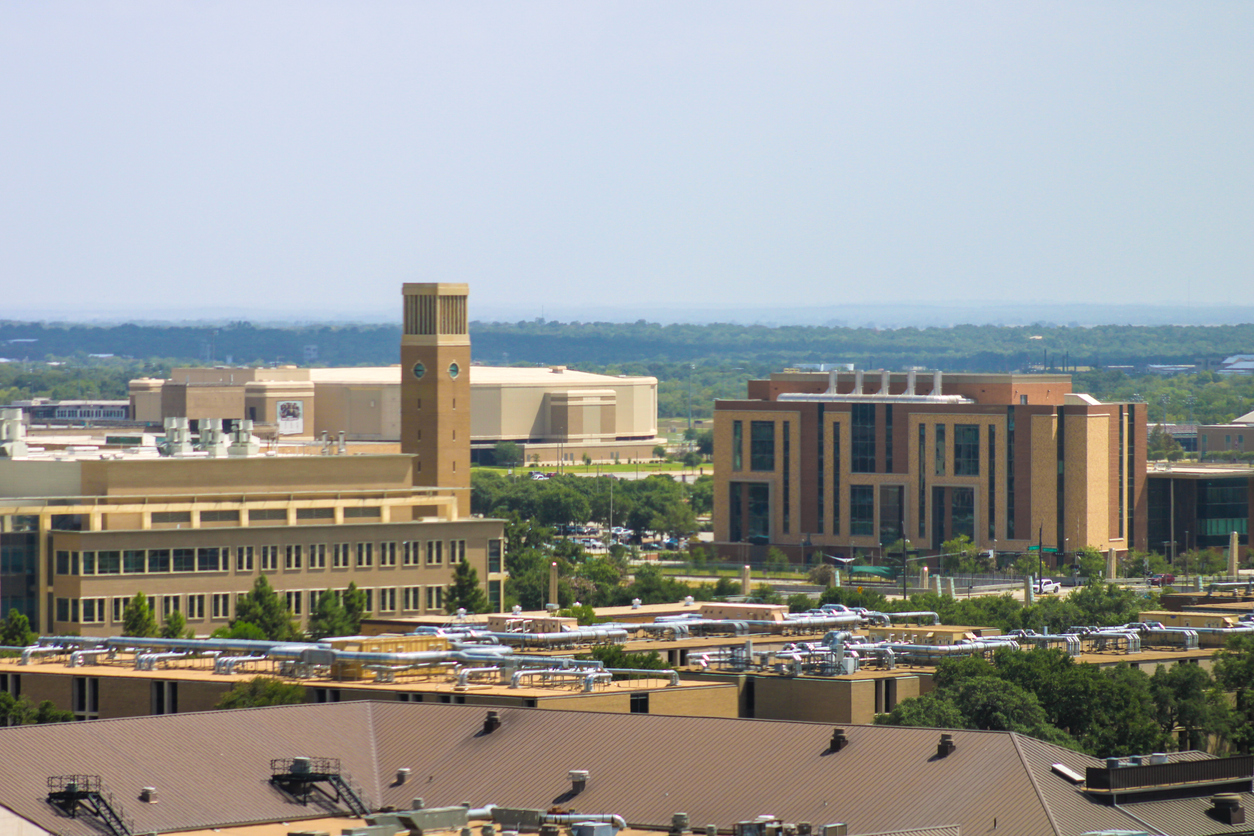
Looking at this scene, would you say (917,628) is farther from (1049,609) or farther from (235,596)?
(235,596)

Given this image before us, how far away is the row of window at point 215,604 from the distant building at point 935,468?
67152mm

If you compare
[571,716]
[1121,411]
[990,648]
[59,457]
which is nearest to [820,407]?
[1121,411]

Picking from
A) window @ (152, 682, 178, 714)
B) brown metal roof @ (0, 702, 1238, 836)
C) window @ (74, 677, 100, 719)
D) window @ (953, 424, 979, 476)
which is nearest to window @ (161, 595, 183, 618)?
window @ (74, 677, 100, 719)

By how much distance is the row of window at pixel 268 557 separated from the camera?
117 meters

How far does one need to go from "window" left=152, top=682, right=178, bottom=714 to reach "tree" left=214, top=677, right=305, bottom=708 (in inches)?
121

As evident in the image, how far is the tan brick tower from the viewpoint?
484 ft

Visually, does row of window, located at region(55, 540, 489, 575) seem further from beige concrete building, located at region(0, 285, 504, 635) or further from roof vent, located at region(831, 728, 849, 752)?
roof vent, located at region(831, 728, 849, 752)

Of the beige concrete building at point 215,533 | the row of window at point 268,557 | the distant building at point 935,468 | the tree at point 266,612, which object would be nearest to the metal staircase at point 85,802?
the tree at point 266,612

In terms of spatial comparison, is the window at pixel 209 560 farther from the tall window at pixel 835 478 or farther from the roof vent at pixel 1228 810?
the tall window at pixel 835 478

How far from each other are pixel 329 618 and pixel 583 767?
2148 inches

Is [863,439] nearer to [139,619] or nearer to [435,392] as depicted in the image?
[435,392]

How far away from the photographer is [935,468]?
189375 millimetres

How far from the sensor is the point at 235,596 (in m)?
122

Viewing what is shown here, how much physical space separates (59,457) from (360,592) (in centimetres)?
1899
